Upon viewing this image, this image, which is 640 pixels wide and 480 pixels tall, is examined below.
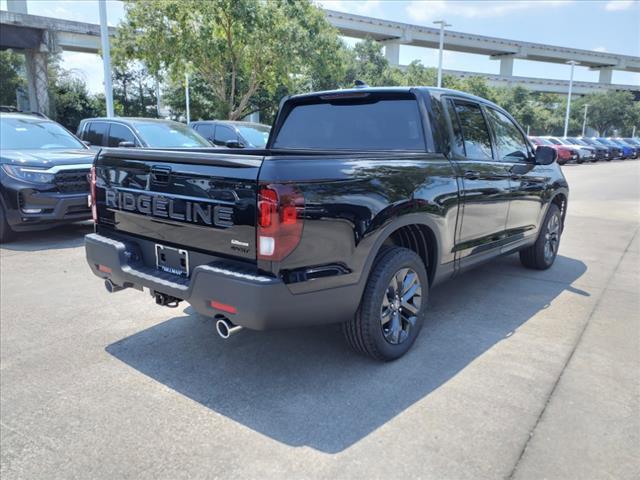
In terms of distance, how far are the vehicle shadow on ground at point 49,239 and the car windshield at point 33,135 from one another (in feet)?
4.17

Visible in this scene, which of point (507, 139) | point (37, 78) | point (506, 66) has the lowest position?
point (507, 139)

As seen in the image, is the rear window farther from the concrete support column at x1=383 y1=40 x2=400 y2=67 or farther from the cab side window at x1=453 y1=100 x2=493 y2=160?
the concrete support column at x1=383 y1=40 x2=400 y2=67

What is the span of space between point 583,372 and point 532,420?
0.84m

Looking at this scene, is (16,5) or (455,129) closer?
(455,129)

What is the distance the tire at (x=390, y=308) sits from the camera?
3248mm

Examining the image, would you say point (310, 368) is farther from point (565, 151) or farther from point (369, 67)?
point (369, 67)

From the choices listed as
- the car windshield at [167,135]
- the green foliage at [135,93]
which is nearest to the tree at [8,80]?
the green foliage at [135,93]

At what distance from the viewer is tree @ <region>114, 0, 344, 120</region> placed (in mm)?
16875

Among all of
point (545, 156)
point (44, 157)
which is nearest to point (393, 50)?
point (44, 157)

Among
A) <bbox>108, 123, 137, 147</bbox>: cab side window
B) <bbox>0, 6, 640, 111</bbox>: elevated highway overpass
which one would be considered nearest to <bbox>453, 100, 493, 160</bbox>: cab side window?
<bbox>108, 123, 137, 147</bbox>: cab side window

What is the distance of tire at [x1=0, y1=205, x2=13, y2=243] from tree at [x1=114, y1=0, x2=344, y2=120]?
11686 mm

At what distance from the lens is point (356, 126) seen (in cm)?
426

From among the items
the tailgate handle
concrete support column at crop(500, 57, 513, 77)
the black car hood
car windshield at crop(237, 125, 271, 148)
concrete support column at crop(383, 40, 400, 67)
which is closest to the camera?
the tailgate handle

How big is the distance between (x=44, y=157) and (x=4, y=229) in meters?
1.11
